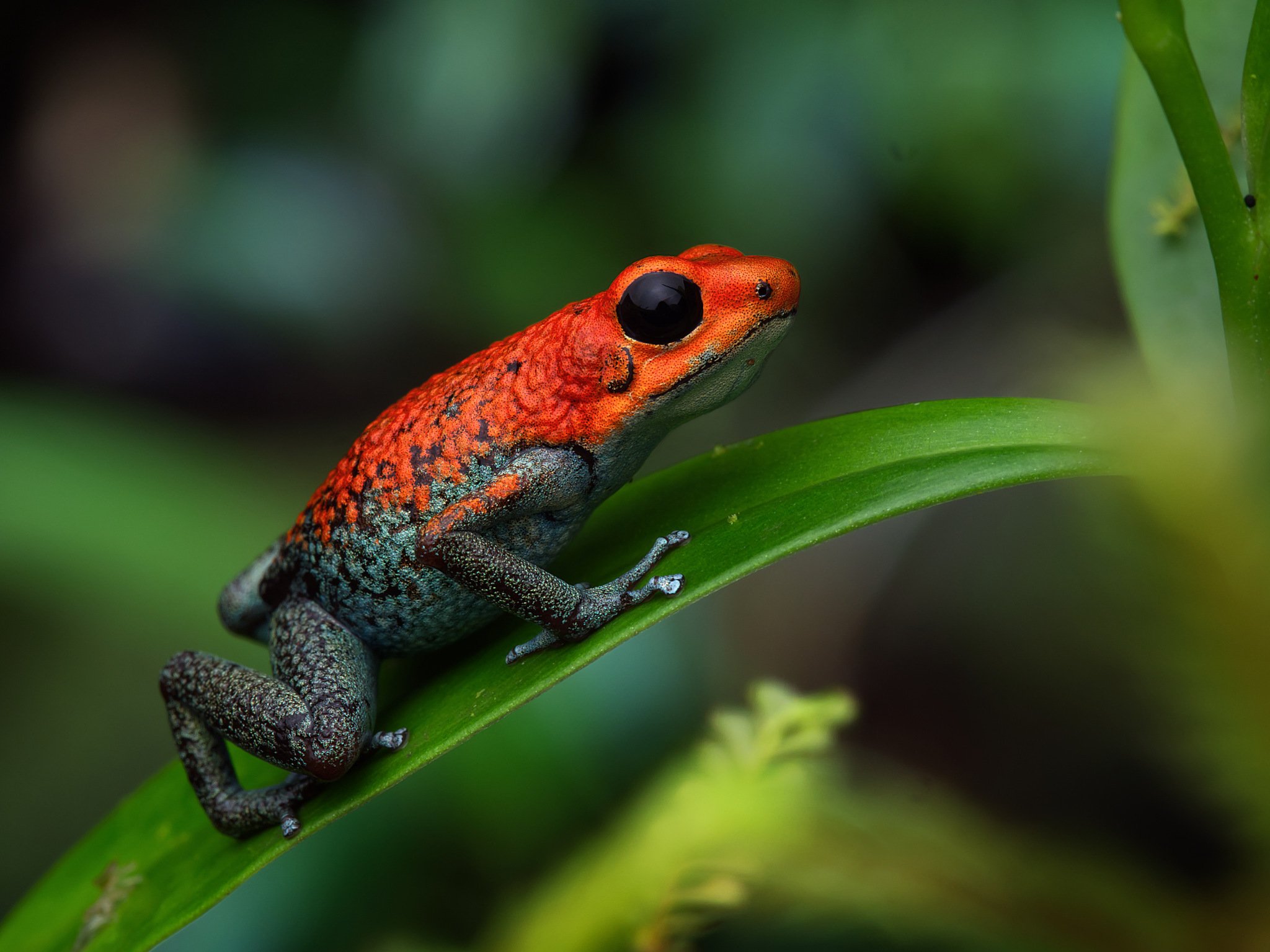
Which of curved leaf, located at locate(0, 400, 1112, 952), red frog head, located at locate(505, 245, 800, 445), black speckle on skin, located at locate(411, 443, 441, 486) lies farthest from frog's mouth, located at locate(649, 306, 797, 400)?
black speckle on skin, located at locate(411, 443, 441, 486)

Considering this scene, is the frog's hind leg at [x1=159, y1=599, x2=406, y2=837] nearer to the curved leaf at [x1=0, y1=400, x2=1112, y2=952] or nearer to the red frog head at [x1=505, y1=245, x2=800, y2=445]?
the curved leaf at [x1=0, y1=400, x2=1112, y2=952]

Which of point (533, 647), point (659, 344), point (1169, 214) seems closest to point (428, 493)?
point (533, 647)

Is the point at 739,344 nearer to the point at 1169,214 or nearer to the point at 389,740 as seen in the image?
the point at 1169,214

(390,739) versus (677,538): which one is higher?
(677,538)

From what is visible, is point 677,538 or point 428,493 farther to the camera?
point 428,493

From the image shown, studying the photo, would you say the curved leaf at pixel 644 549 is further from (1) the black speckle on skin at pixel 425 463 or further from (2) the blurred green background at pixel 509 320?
(2) the blurred green background at pixel 509 320
